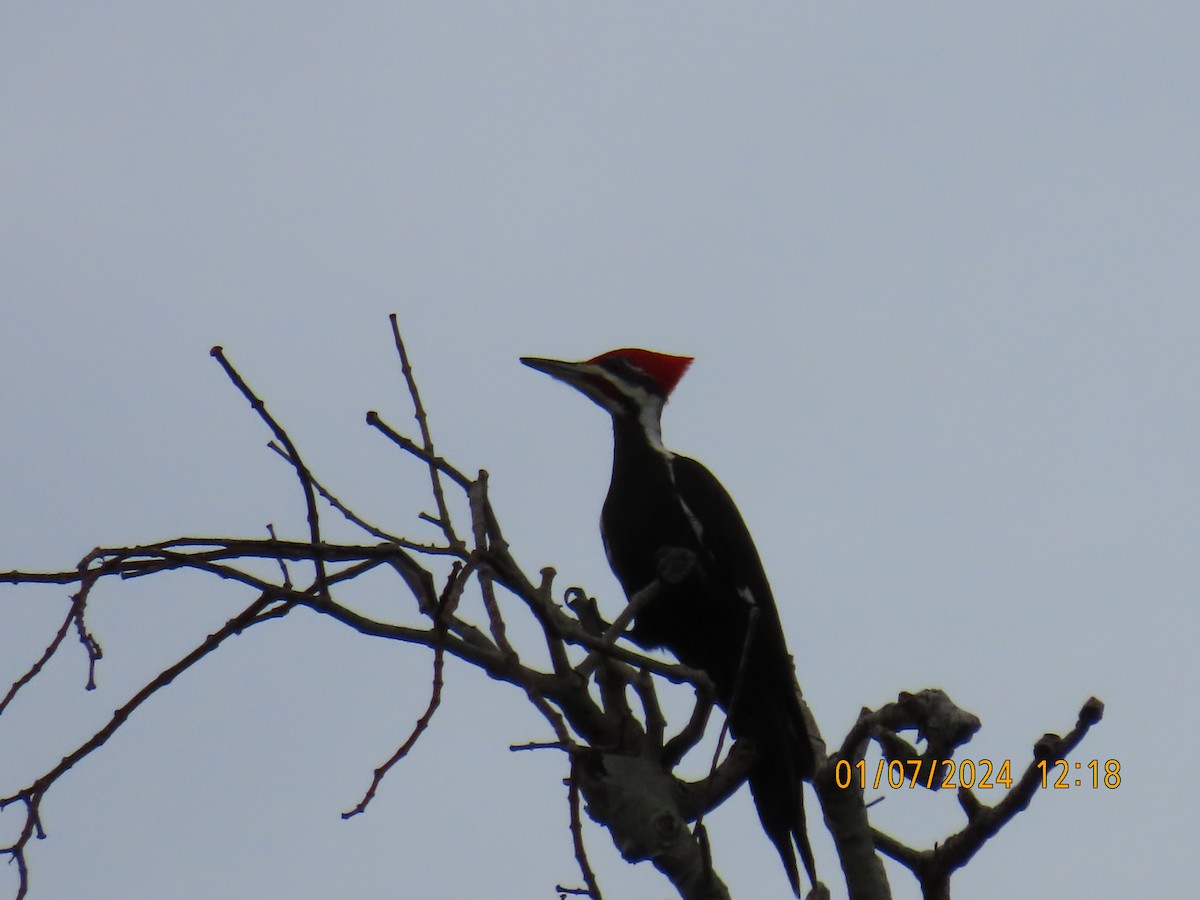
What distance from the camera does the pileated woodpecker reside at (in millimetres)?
3619

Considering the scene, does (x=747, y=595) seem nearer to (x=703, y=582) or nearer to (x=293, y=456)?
(x=703, y=582)

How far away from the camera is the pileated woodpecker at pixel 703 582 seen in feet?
11.9

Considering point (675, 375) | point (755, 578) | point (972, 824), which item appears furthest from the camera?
point (675, 375)

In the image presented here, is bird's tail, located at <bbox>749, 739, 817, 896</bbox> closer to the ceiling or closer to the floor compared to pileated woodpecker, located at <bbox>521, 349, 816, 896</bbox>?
closer to the floor

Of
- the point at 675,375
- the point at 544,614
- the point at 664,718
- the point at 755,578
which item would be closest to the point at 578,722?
the point at 664,718

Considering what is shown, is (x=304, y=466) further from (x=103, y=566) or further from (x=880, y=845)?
(x=880, y=845)

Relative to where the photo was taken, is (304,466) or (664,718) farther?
(664,718)

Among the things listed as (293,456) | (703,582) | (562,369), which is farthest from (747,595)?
(293,456)

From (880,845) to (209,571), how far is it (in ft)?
4.45

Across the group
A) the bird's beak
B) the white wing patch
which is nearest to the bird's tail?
the white wing patch

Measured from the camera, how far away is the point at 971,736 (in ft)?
7.96

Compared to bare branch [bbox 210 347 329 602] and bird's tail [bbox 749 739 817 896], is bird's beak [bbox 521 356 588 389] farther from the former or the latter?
bare branch [bbox 210 347 329 602]

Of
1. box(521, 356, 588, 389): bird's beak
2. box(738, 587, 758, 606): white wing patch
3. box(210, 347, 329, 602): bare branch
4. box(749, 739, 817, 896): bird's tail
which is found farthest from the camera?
box(521, 356, 588, 389): bird's beak

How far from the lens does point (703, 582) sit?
3873 millimetres
